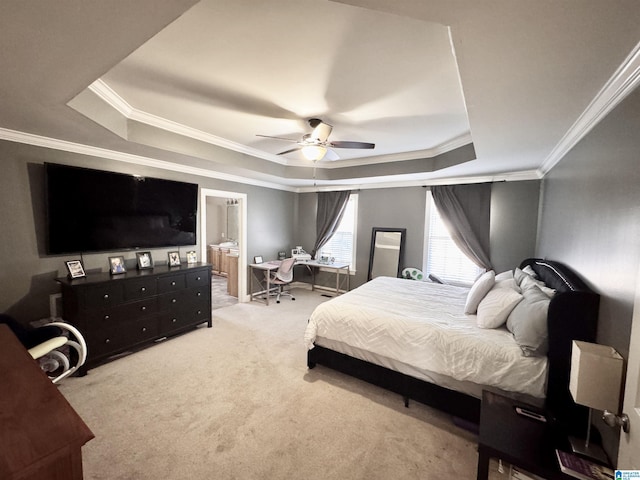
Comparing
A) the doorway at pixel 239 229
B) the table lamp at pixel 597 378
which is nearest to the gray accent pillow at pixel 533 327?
the table lamp at pixel 597 378

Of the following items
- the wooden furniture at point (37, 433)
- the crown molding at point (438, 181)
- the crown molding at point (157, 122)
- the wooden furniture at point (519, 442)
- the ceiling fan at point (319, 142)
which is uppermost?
the crown molding at point (157, 122)

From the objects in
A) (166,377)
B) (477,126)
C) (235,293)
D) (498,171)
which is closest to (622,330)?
(477,126)

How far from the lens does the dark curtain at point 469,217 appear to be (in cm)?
393

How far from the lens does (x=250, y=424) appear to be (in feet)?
6.46

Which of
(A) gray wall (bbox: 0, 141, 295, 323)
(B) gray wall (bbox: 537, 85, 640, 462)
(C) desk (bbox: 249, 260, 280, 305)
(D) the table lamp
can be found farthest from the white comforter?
(A) gray wall (bbox: 0, 141, 295, 323)

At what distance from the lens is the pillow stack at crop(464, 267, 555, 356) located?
1702 mm

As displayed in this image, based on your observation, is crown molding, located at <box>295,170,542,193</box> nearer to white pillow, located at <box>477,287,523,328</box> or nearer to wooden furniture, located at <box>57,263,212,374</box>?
white pillow, located at <box>477,287,523,328</box>

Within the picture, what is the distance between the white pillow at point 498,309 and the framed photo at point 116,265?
386 centimetres

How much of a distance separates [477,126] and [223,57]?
197cm

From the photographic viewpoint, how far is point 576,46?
3.71ft

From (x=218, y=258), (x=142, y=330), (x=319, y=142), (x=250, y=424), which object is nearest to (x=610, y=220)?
(x=319, y=142)

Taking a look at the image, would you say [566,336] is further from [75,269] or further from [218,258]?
[218,258]

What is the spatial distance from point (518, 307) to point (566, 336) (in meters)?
0.43

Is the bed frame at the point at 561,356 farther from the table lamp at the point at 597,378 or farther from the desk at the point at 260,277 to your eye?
the desk at the point at 260,277
